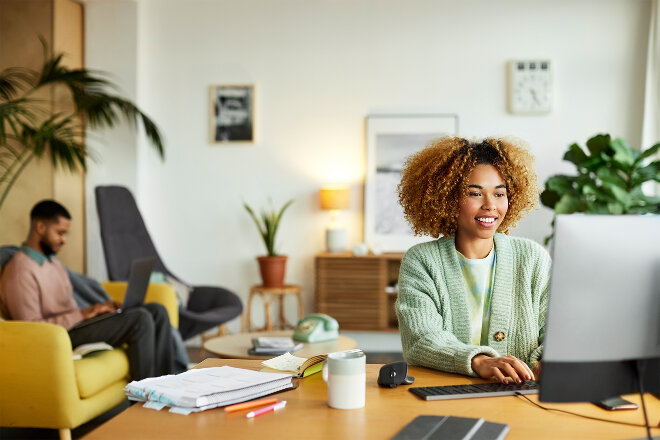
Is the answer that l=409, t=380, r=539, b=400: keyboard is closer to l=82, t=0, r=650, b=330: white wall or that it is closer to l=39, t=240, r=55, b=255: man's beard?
l=39, t=240, r=55, b=255: man's beard

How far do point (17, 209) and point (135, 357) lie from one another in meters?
2.38

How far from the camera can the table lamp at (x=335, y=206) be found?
19.3 feet

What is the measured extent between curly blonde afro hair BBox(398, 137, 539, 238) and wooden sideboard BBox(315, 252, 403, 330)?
343 centimetres

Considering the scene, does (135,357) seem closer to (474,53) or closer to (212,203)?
(212,203)

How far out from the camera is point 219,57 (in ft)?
20.5

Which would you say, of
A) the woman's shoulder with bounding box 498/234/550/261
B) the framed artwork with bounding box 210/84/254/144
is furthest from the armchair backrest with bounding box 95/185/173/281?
the woman's shoulder with bounding box 498/234/550/261

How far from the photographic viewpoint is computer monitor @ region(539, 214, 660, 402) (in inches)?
49.5

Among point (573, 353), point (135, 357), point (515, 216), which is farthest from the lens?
point (135, 357)

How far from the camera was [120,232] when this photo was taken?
5.42m

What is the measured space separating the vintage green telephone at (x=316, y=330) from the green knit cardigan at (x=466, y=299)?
1841 millimetres

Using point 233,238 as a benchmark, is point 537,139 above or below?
above

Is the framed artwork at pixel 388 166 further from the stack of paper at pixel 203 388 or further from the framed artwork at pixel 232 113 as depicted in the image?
the stack of paper at pixel 203 388

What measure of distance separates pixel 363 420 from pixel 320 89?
4.98 metres

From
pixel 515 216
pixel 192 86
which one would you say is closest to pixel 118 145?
pixel 192 86
